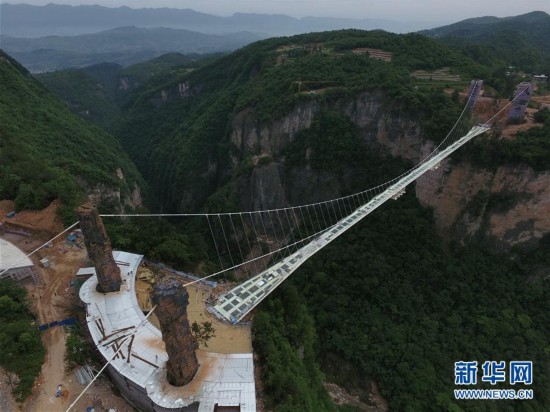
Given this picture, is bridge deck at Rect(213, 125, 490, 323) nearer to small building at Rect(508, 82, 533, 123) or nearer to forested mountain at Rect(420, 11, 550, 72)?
small building at Rect(508, 82, 533, 123)

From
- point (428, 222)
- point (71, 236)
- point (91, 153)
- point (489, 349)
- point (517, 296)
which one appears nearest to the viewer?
point (71, 236)

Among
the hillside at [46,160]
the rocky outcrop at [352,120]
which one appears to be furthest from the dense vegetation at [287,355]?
the rocky outcrop at [352,120]

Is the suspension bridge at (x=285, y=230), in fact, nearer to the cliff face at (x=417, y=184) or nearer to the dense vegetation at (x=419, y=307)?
the cliff face at (x=417, y=184)

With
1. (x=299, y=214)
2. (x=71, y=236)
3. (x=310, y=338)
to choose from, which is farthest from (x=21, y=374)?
(x=299, y=214)

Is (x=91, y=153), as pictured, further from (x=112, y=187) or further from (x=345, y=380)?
(x=345, y=380)

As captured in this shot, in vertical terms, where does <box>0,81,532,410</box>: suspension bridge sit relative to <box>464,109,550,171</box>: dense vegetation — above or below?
below

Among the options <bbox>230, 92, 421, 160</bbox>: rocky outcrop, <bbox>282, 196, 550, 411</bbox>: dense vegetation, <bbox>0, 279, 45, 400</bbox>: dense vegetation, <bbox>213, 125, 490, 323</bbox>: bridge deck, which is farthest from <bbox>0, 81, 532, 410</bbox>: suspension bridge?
<bbox>230, 92, 421, 160</bbox>: rocky outcrop
